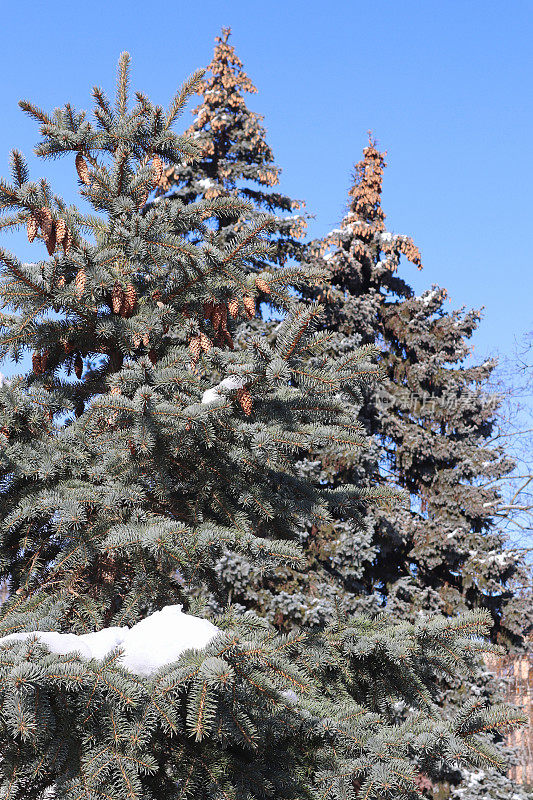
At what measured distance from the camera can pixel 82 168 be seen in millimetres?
4250

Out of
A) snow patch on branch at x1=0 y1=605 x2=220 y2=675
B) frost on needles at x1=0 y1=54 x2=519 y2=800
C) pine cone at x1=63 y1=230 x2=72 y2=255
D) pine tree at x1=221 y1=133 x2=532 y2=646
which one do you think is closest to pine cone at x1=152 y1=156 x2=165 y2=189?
frost on needles at x1=0 y1=54 x2=519 y2=800

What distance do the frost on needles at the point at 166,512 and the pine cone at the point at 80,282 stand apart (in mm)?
17

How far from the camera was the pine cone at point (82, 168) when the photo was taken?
13.9 ft

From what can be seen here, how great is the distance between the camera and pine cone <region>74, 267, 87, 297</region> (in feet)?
11.9

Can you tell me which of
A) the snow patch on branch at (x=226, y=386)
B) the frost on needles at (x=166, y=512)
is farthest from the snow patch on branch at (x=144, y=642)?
the snow patch on branch at (x=226, y=386)

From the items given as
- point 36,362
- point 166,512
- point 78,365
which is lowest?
point 166,512

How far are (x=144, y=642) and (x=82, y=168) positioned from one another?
3056 millimetres

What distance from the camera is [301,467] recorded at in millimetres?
8742

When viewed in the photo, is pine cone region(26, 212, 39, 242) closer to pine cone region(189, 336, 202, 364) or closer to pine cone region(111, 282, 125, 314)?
pine cone region(111, 282, 125, 314)

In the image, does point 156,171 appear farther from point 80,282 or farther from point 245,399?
point 245,399

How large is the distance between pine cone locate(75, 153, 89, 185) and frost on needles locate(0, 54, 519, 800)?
0.04ft

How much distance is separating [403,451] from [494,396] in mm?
1776

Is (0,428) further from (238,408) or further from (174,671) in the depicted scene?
(174,671)

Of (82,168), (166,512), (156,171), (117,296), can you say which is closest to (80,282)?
(117,296)
